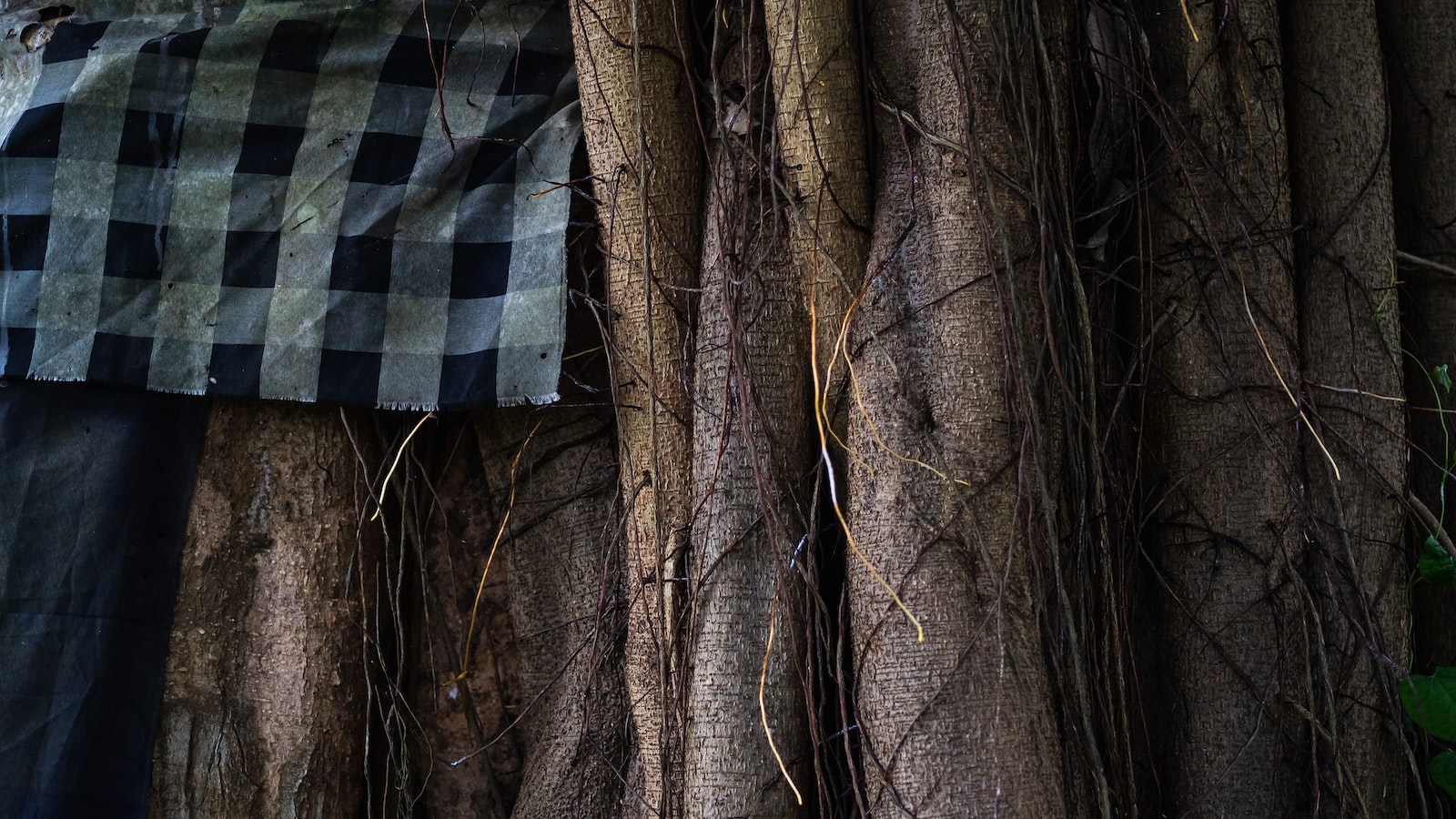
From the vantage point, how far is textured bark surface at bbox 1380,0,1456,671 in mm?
2059

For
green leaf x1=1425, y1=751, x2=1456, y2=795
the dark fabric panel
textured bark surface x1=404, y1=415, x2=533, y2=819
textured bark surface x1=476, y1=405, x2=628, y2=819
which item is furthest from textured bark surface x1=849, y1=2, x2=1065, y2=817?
the dark fabric panel

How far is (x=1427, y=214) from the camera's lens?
Result: 2.13 metres

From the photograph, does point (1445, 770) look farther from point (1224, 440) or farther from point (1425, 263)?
point (1425, 263)

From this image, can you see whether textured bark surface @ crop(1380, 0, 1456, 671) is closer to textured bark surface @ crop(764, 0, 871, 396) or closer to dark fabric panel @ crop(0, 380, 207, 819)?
textured bark surface @ crop(764, 0, 871, 396)

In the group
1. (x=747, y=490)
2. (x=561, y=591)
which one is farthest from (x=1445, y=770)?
(x=561, y=591)

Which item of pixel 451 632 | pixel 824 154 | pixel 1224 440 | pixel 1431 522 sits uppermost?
pixel 824 154

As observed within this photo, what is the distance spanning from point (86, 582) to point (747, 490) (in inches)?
48.0

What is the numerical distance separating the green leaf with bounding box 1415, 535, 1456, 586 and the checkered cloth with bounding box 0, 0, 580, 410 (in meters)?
1.48

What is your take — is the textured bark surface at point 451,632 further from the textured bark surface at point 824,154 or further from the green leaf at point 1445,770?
the green leaf at point 1445,770

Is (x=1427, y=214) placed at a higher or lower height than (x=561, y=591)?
higher

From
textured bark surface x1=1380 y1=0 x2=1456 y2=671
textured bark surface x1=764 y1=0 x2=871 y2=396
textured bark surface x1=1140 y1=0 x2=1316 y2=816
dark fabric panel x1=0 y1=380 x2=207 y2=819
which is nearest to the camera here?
textured bark surface x1=764 y1=0 x2=871 y2=396

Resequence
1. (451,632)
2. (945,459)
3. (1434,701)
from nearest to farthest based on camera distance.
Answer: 1. (945,459)
2. (1434,701)
3. (451,632)

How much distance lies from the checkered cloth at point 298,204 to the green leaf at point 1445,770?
1.55 metres

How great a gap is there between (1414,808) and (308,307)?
83.0 inches
